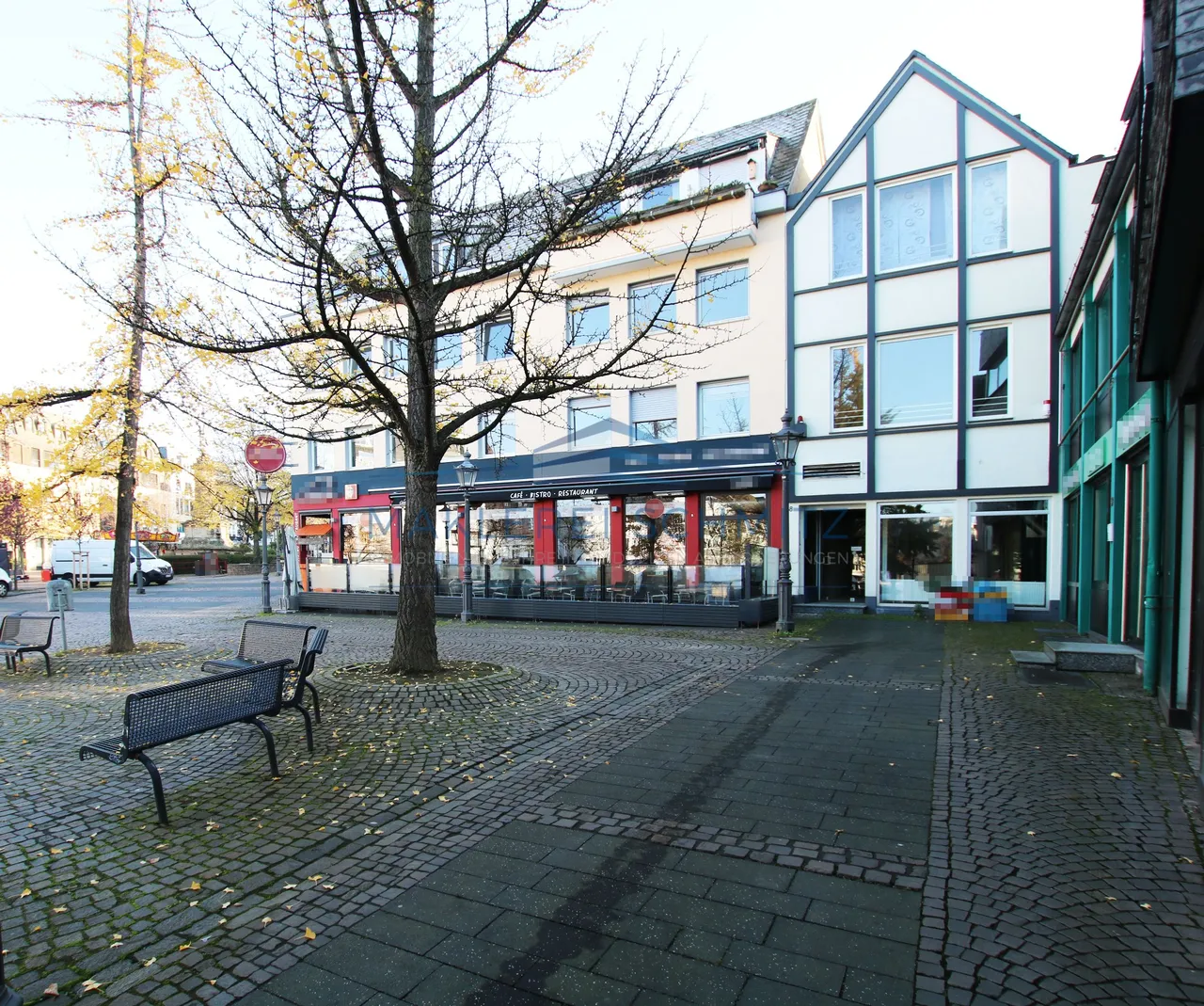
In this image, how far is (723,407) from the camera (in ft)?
61.9

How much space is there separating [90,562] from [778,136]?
35999 mm

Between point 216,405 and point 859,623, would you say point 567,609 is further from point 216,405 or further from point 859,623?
point 216,405

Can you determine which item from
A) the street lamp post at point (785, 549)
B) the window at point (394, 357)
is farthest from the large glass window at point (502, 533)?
the street lamp post at point (785, 549)

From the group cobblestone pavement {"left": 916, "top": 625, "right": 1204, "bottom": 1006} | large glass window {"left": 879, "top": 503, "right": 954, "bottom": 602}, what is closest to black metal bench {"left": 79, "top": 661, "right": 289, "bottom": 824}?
cobblestone pavement {"left": 916, "top": 625, "right": 1204, "bottom": 1006}

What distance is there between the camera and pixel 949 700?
24.6 ft

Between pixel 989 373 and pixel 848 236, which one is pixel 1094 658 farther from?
pixel 848 236

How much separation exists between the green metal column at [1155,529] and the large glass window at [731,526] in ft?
34.3

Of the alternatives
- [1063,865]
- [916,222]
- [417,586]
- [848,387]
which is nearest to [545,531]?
[848,387]

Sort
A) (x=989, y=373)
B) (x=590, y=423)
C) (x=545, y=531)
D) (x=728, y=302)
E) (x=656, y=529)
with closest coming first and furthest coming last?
1. (x=989, y=373)
2. (x=728, y=302)
3. (x=656, y=529)
4. (x=590, y=423)
5. (x=545, y=531)

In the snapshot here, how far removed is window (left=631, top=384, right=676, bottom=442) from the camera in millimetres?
19641

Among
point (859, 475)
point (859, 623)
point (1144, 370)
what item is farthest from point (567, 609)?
point (1144, 370)

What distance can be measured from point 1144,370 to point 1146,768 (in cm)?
395

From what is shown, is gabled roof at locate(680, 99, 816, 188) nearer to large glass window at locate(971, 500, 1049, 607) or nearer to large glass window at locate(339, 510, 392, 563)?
large glass window at locate(971, 500, 1049, 607)

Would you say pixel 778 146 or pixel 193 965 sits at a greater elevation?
pixel 778 146
